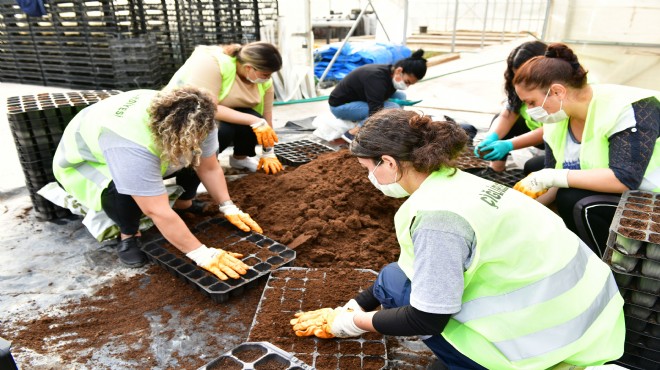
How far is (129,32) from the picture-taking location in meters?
5.35

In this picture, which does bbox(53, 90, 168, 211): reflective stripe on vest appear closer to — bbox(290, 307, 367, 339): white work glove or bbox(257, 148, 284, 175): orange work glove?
bbox(290, 307, 367, 339): white work glove

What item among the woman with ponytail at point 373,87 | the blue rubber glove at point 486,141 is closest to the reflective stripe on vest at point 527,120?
A: the blue rubber glove at point 486,141

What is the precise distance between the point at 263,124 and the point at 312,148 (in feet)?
2.28

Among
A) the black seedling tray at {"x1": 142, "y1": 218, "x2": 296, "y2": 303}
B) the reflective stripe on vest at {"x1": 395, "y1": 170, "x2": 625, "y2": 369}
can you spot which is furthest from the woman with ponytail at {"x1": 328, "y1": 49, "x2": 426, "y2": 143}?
the reflective stripe on vest at {"x1": 395, "y1": 170, "x2": 625, "y2": 369}

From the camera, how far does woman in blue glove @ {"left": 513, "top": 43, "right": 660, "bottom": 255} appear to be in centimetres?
178

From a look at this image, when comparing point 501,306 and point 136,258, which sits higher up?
point 501,306

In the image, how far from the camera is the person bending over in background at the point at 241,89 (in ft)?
9.20

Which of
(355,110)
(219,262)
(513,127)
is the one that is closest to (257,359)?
(219,262)

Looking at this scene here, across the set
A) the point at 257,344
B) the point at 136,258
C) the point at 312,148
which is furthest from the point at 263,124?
the point at 257,344

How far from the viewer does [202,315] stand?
1.92 m

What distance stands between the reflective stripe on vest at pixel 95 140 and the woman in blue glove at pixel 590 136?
1.63 m

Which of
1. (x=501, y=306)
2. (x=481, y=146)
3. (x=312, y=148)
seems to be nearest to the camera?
(x=501, y=306)

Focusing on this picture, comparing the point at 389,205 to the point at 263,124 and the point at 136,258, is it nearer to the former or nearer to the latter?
the point at 263,124

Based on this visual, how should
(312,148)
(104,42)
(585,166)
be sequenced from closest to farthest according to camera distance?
(585,166), (312,148), (104,42)
